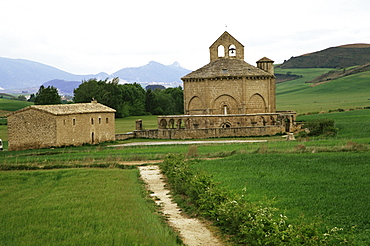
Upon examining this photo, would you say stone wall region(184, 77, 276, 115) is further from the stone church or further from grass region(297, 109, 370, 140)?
grass region(297, 109, 370, 140)

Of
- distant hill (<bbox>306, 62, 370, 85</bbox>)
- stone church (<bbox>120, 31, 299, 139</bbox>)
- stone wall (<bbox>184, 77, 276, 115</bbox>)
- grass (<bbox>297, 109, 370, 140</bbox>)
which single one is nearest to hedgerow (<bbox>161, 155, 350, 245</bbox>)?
grass (<bbox>297, 109, 370, 140</bbox>)

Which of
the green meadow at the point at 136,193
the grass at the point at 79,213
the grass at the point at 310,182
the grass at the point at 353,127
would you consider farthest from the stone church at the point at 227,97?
the grass at the point at 79,213

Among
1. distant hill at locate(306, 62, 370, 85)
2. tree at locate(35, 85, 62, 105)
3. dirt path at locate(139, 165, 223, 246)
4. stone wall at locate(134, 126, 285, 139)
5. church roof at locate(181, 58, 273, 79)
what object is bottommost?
dirt path at locate(139, 165, 223, 246)

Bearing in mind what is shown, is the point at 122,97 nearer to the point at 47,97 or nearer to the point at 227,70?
the point at 47,97

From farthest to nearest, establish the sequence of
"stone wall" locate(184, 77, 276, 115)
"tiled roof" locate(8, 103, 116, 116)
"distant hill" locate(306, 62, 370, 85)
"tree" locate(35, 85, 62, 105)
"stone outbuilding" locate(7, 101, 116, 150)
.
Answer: "distant hill" locate(306, 62, 370, 85) < "tree" locate(35, 85, 62, 105) < "stone wall" locate(184, 77, 276, 115) < "tiled roof" locate(8, 103, 116, 116) < "stone outbuilding" locate(7, 101, 116, 150)

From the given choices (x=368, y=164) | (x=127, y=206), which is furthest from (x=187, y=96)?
(x=127, y=206)

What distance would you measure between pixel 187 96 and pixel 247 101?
22.2 feet

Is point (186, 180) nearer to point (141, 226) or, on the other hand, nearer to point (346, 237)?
point (141, 226)

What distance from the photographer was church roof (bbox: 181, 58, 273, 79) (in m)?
55.7

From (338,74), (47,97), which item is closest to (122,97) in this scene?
(47,97)

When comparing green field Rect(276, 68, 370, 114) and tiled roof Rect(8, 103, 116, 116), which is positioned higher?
green field Rect(276, 68, 370, 114)

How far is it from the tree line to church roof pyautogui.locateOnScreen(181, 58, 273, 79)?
38.3m

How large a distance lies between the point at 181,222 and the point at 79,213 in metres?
3.03

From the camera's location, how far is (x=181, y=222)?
15.9 metres
